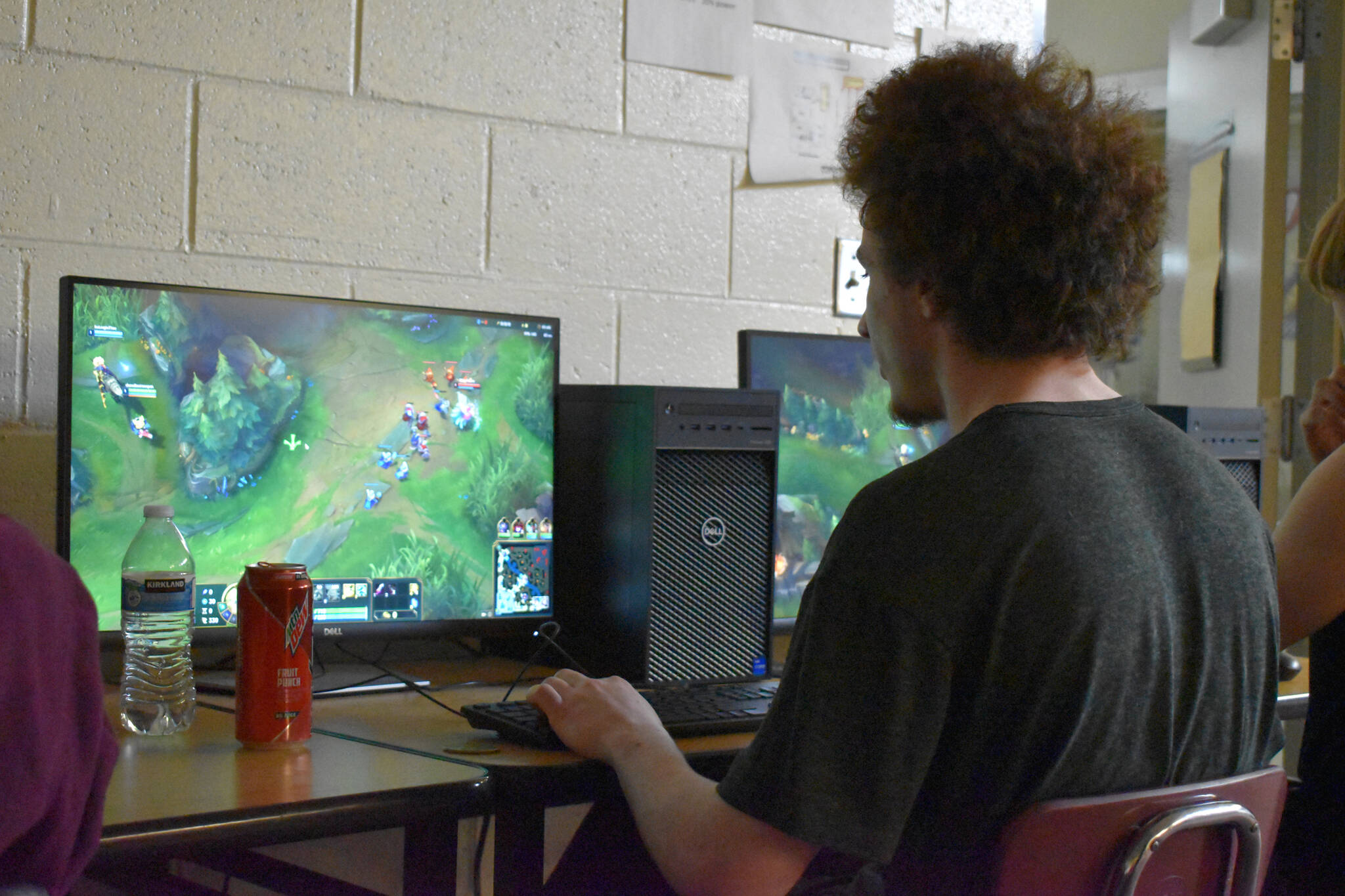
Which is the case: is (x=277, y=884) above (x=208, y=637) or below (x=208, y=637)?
below

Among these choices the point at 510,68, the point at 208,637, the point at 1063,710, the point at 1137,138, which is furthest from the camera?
the point at 510,68

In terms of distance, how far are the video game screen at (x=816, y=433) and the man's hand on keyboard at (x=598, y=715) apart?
0.51 meters

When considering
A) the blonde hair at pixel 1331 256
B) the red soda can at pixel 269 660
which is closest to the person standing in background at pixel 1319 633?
the blonde hair at pixel 1331 256

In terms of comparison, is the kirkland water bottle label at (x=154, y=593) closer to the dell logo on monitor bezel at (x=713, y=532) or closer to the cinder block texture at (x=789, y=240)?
the dell logo on monitor bezel at (x=713, y=532)

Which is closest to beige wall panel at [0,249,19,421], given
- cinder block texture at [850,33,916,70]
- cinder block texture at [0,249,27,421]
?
cinder block texture at [0,249,27,421]

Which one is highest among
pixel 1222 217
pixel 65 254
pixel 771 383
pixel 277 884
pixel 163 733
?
pixel 1222 217

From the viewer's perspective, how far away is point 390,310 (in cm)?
149

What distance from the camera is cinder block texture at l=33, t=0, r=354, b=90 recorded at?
5.02 feet

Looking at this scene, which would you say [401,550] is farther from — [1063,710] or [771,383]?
[1063,710]

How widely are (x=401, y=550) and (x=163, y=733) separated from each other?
356 mm

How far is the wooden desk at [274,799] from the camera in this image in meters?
0.91

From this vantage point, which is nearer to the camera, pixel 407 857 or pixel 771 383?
pixel 407 857

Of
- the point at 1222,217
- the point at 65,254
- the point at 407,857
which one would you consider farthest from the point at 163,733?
the point at 1222,217

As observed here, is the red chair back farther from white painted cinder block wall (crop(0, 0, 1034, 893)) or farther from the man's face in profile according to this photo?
white painted cinder block wall (crop(0, 0, 1034, 893))
